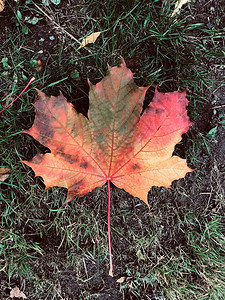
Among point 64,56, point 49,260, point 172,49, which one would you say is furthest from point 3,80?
point 49,260

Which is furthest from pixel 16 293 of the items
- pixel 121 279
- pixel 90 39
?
pixel 90 39

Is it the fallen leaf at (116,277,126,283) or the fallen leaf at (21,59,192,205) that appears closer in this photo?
the fallen leaf at (21,59,192,205)

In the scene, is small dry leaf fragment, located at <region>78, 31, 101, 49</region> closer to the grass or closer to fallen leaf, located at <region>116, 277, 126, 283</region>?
the grass

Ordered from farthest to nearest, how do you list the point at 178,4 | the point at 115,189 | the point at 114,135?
the point at 115,189 < the point at 178,4 < the point at 114,135

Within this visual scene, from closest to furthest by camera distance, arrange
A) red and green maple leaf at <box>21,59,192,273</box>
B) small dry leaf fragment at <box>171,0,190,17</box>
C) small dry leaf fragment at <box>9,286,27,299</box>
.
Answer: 1. red and green maple leaf at <box>21,59,192,273</box>
2. small dry leaf fragment at <box>171,0,190,17</box>
3. small dry leaf fragment at <box>9,286,27,299</box>

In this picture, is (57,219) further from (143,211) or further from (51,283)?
(143,211)

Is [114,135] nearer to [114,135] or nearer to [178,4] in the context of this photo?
[114,135]

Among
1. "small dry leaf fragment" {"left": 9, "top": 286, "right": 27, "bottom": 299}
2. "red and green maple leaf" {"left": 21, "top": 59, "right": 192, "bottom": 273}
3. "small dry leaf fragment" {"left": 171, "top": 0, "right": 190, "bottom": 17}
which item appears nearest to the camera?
"red and green maple leaf" {"left": 21, "top": 59, "right": 192, "bottom": 273}

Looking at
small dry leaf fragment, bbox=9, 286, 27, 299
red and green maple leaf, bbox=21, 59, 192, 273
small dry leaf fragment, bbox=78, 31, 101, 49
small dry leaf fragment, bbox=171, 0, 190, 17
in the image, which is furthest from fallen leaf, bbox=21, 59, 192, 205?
small dry leaf fragment, bbox=9, 286, 27, 299

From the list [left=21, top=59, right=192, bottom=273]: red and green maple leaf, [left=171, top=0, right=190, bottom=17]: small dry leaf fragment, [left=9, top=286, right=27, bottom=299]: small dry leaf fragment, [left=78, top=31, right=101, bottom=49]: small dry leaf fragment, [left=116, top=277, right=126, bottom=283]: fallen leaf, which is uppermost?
[left=171, top=0, right=190, bottom=17]: small dry leaf fragment
